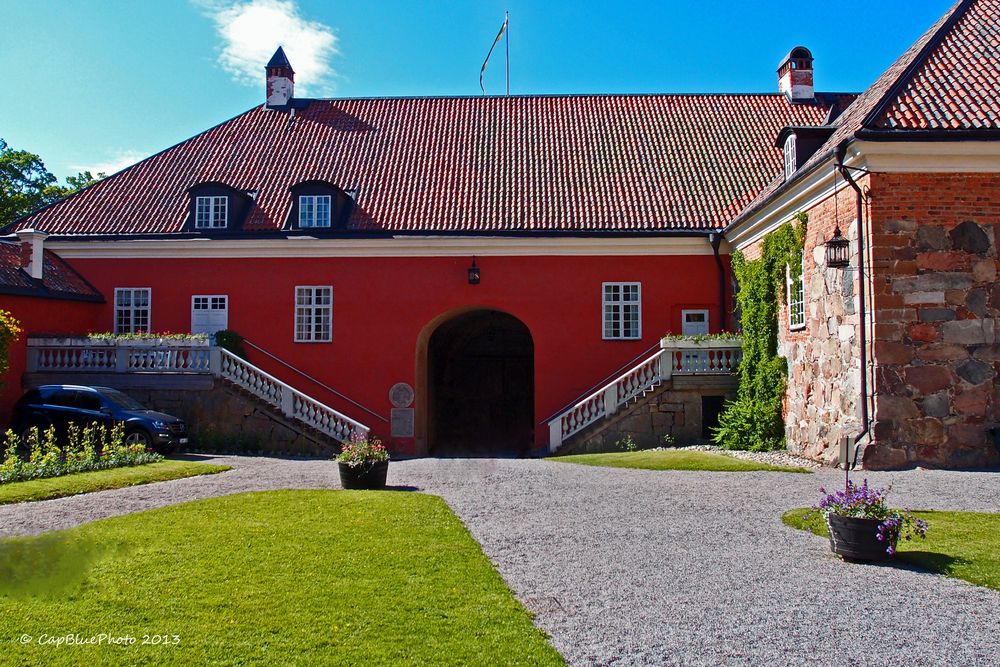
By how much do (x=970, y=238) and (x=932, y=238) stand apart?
62 centimetres

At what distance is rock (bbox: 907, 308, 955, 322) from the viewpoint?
44.7ft

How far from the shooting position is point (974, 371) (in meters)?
13.6

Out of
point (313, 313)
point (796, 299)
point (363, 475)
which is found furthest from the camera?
point (313, 313)

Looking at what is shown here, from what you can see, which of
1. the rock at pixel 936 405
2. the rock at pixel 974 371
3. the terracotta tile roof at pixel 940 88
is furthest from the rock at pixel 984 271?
the terracotta tile roof at pixel 940 88

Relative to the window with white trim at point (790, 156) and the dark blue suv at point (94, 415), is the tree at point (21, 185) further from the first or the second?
the window with white trim at point (790, 156)

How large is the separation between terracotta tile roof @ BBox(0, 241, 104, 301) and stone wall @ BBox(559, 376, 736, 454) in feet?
44.8

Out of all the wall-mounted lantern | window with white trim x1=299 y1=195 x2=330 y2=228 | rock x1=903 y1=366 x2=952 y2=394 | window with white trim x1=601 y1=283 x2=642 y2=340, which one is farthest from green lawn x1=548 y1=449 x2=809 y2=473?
window with white trim x1=299 y1=195 x2=330 y2=228

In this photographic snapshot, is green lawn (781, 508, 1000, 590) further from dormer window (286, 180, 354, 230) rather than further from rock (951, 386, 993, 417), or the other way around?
dormer window (286, 180, 354, 230)

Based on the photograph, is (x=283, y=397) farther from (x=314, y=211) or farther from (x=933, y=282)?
(x=933, y=282)

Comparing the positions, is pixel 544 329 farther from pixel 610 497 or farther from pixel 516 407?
pixel 610 497

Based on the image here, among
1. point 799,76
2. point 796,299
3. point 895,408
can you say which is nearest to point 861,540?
point 895,408

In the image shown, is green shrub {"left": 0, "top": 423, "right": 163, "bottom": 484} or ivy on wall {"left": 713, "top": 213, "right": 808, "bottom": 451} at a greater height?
ivy on wall {"left": 713, "top": 213, "right": 808, "bottom": 451}

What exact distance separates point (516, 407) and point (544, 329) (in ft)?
19.3

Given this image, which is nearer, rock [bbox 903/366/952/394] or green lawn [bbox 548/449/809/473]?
rock [bbox 903/366/952/394]
